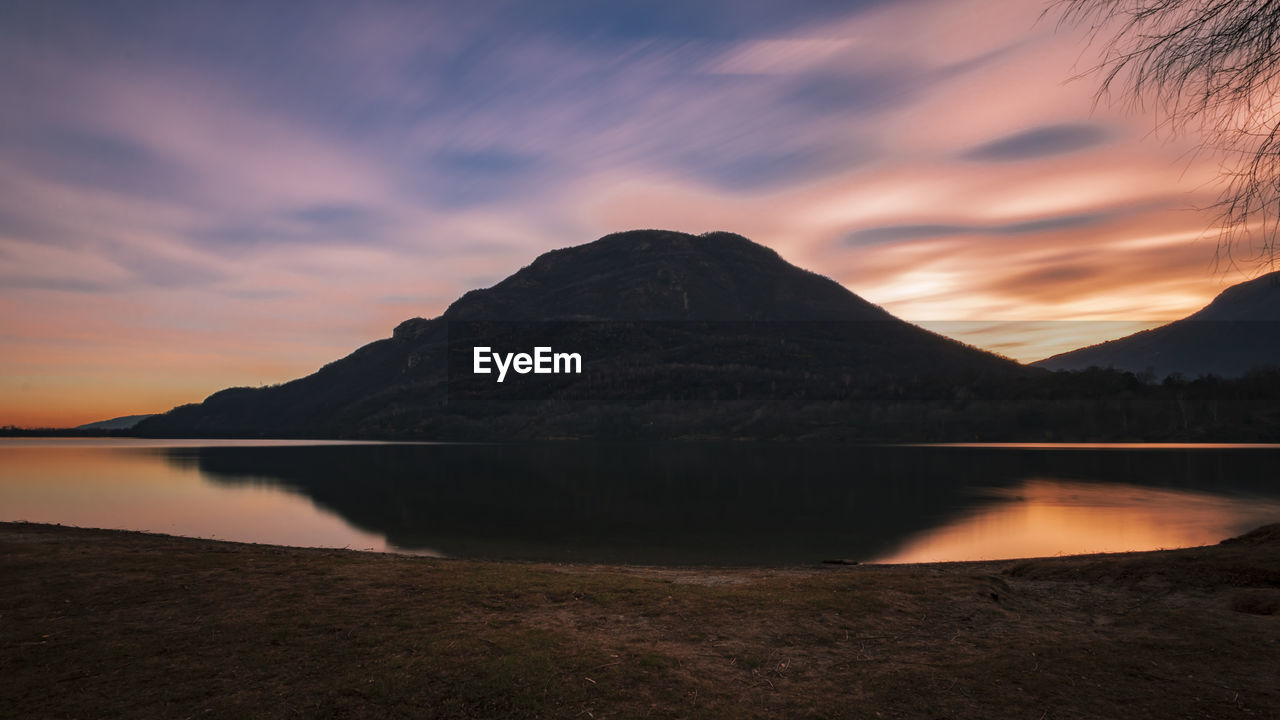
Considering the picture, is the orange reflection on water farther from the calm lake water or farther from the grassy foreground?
the grassy foreground

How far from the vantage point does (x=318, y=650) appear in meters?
9.69

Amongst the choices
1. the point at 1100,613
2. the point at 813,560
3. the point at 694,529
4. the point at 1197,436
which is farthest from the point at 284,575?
the point at 1197,436

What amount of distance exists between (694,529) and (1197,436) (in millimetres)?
214724

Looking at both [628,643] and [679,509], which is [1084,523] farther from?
[628,643]

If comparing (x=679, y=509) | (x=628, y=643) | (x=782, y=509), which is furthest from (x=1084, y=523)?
(x=628, y=643)

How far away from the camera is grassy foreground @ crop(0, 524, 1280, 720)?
7891mm

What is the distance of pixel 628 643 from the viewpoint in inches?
401

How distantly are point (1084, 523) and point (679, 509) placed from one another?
2905cm

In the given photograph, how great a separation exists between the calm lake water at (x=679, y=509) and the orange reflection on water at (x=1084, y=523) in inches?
6.4

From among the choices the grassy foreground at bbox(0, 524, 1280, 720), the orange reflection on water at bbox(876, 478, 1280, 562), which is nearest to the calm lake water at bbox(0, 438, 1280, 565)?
the orange reflection on water at bbox(876, 478, 1280, 562)

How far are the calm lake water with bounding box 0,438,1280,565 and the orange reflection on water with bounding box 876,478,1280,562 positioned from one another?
0.53 feet

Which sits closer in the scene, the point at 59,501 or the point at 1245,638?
the point at 1245,638

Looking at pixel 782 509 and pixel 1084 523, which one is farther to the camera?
pixel 782 509

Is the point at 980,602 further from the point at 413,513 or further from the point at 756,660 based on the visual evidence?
the point at 413,513
